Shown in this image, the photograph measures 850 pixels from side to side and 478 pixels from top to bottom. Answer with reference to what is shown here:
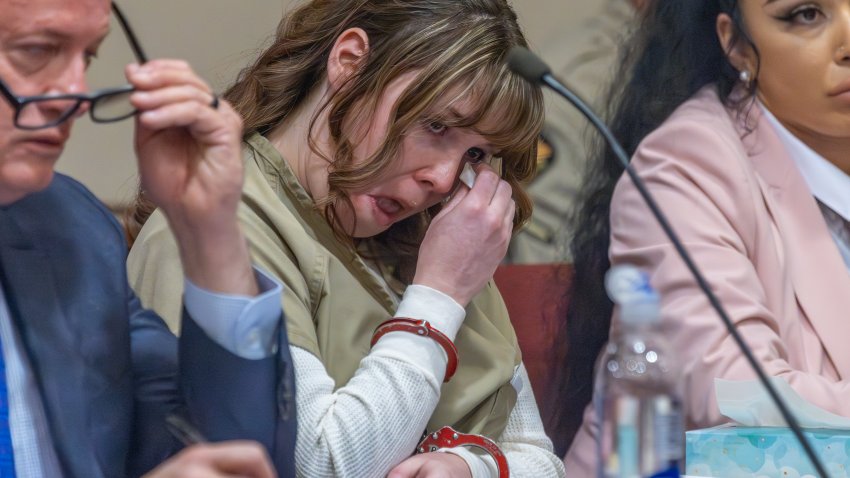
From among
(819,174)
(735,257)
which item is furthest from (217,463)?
(819,174)

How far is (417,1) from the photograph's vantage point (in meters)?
1.56

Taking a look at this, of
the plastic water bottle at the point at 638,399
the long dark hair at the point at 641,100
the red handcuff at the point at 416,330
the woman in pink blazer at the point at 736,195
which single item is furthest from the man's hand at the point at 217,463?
the long dark hair at the point at 641,100

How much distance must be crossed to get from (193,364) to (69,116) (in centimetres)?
25

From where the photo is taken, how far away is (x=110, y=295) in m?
1.13

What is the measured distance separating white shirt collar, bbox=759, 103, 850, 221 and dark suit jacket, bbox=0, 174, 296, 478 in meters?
1.07

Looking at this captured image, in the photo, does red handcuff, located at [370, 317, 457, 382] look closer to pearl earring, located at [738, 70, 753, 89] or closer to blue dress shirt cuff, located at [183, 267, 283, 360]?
blue dress shirt cuff, located at [183, 267, 283, 360]

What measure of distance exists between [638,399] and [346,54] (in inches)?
27.8

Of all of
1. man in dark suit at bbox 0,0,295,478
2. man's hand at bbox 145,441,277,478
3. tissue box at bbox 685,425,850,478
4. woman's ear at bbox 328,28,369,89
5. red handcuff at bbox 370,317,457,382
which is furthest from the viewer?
woman's ear at bbox 328,28,369,89

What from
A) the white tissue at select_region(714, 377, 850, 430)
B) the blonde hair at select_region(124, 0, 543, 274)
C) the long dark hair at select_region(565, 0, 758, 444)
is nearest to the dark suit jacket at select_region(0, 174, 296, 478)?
the blonde hair at select_region(124, 0, 543, 274)

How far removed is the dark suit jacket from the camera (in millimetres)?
1061

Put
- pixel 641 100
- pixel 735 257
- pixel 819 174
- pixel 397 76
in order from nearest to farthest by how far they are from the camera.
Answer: pixel 397 76
pixel 735 257
pixel 819 174
pixel 641 100

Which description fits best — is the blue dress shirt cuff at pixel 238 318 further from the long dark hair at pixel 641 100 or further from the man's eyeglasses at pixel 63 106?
the long dark hair at pixel 641 100

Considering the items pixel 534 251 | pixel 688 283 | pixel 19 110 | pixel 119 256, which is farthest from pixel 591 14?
pixel 19 110

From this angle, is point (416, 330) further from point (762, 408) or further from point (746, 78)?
point (746, 78)
